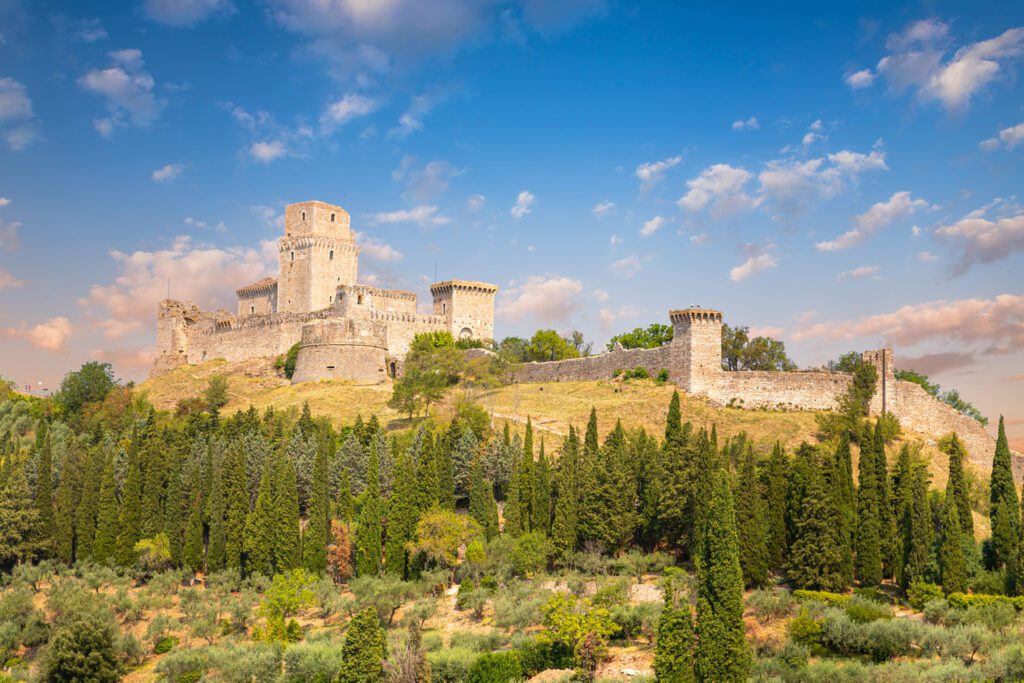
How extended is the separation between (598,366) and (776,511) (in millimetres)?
28037

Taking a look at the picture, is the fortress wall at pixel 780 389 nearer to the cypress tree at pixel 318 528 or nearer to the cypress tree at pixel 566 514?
the cypress tree at pixel 566 514

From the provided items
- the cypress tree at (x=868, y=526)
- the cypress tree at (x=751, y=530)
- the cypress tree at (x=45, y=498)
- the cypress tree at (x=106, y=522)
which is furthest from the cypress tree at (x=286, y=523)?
the cypress tree at (x=868, y=526)

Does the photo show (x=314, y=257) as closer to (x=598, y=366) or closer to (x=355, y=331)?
(x=355, y=331)

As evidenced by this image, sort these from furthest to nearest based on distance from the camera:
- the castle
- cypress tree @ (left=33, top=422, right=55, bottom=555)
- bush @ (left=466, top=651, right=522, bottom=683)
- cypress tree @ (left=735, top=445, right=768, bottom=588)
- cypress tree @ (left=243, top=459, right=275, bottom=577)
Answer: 1. the castle
2. cypress tree @ (left=33, top=422, right=55, bottom=555)
3. cypress tree @ (left=243, top=459, right=275, bottom=577)
4. cypress tree @ (left=735, top=445, right=768, bottom=588)
5. bush @ (left=466, top=651, right=522, bottom=683)

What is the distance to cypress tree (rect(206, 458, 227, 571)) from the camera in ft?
121

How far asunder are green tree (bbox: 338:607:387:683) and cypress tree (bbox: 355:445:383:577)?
433 inches

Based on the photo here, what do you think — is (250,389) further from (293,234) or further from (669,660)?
(669,660)

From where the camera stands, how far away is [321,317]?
243 feet

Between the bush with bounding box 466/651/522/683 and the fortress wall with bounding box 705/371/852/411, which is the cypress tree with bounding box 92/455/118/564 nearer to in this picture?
the bush with bounding box 466/651/522/683

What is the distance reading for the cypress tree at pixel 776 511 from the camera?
3194 cm

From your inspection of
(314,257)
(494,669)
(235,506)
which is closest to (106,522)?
(235,506)

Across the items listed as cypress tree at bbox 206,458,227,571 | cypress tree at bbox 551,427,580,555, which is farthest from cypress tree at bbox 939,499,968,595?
cypress tree at bbox 206,458,227,571

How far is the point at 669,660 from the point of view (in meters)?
22.1

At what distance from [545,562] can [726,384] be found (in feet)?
71.0
